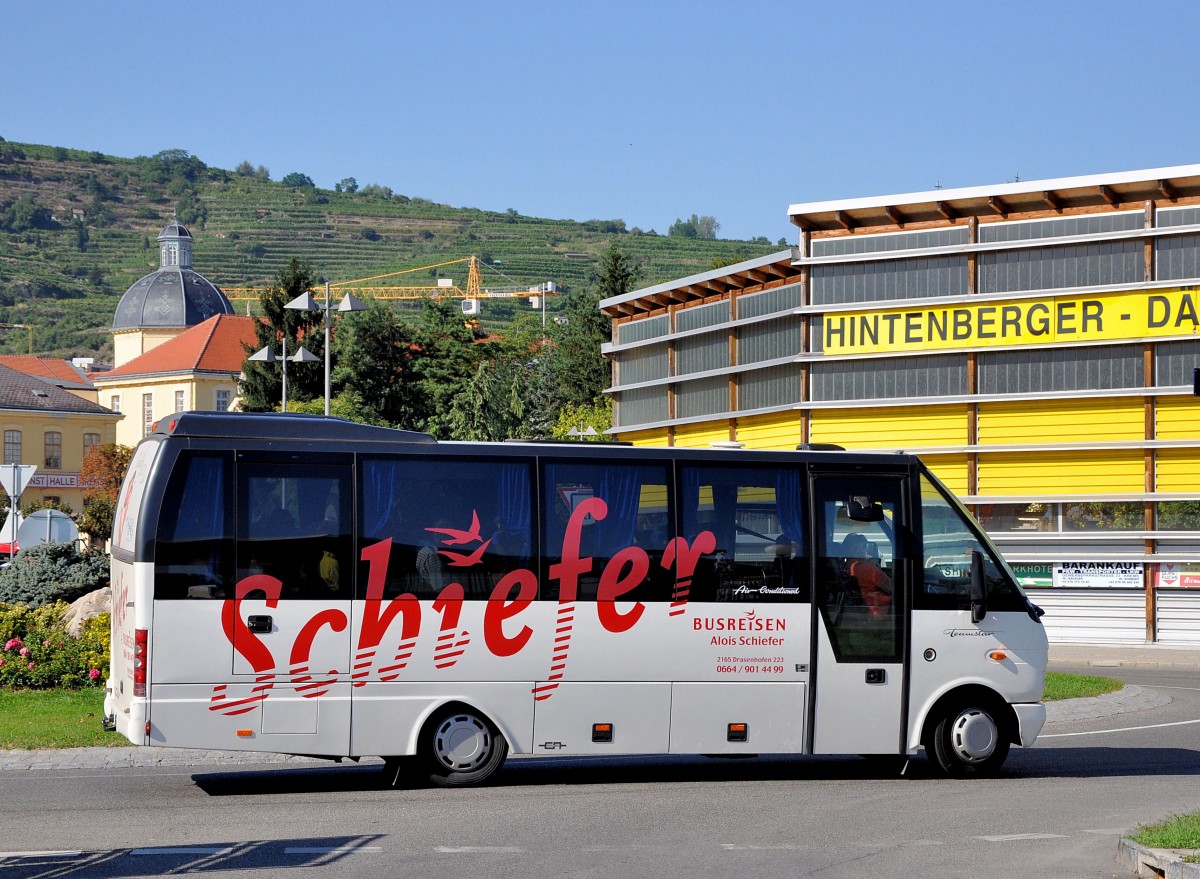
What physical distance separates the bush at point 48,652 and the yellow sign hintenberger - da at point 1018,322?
69.0 ft

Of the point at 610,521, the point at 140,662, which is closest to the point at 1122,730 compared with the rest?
the point at 610,521

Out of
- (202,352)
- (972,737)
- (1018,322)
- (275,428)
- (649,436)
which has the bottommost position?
(972,737)

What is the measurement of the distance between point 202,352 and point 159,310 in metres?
18.9

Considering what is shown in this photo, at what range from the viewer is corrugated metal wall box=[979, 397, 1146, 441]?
3416cm

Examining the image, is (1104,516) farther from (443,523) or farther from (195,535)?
(195,535)

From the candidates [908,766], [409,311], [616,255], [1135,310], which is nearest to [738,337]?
[1135,310]

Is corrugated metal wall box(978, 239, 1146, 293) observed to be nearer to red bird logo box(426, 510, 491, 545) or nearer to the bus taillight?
red bird logo box(426, 510, 491, 545)

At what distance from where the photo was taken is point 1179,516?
1340 inches

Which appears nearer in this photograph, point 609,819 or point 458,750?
point 609,819

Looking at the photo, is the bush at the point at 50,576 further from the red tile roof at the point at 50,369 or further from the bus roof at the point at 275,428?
the red tile roof at the point at 50,369

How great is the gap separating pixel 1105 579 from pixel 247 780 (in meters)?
25.4

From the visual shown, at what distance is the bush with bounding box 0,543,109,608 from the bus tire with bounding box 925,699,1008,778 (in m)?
13.5

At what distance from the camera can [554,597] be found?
1300cm

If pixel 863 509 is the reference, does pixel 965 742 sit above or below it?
below
